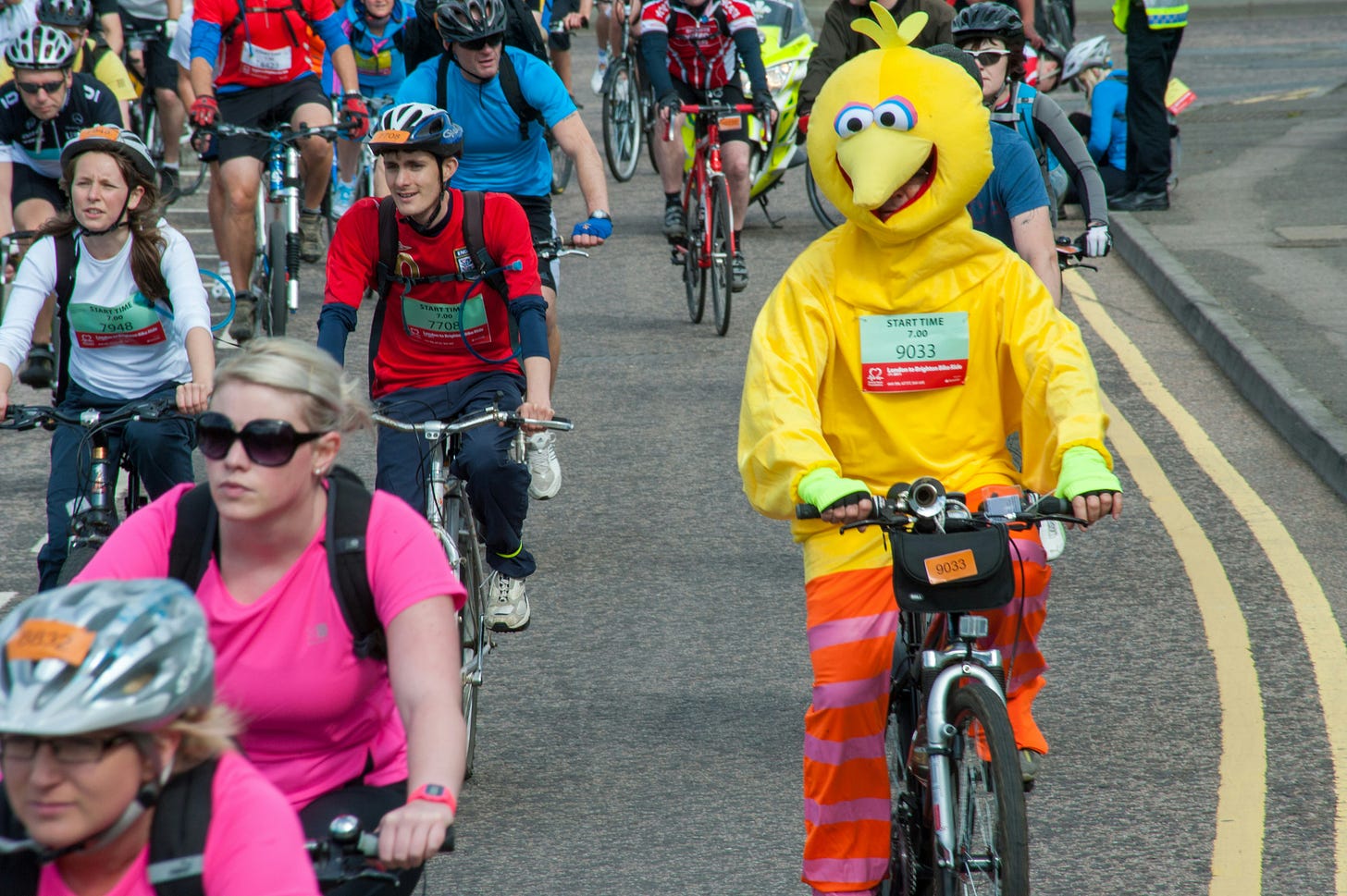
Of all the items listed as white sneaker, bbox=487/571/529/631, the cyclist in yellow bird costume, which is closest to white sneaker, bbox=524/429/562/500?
white sneaker, bbox=487/571/529/631

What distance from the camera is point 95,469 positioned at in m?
6.19

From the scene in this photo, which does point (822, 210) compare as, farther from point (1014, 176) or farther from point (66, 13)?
point (1014, 176)

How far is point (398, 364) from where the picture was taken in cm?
630

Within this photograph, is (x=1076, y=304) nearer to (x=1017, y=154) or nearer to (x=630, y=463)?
(x=630, y=463)

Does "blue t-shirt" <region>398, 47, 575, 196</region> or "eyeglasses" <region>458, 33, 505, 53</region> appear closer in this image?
"eyeglasses" <region>458, 33, 505, 53</region>

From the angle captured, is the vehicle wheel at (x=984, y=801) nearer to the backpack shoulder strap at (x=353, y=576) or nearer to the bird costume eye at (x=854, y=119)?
the backpack shoulder strap at (x=353, y=576)

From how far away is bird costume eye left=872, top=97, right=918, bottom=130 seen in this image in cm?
445

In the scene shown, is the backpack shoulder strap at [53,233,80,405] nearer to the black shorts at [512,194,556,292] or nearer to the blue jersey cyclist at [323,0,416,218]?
the black shorts at [512,194,556,292]

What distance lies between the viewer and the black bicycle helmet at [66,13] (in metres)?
11.3

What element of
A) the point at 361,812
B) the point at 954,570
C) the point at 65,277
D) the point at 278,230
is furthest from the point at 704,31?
the point at 361,812

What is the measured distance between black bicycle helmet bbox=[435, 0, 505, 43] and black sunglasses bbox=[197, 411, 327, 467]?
464 cm

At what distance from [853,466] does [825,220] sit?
9.88 meters

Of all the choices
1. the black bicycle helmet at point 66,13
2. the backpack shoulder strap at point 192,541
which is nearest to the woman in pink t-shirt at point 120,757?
the backpack shoulder strap at point 192,541

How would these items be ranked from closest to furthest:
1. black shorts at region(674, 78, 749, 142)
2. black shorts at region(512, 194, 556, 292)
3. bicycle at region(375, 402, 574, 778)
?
bicycle at region(375, 402, 574, 778), black shorts at region(512, 194, 556, 292), black shorts at region(674, 78, 749, 142)
